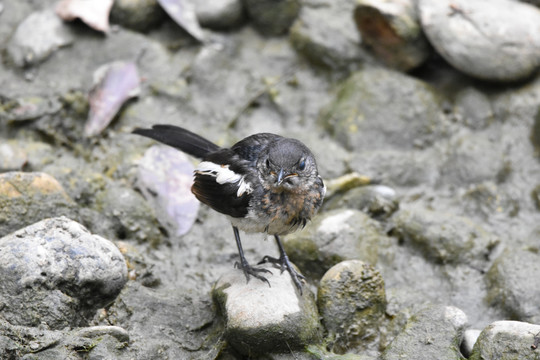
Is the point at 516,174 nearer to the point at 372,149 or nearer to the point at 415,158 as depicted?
the point at 415,158

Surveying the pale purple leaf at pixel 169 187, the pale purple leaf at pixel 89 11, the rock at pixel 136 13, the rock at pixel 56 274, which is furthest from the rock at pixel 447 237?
the pale purple leaf at pixel 89 11

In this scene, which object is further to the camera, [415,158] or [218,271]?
[415,158]

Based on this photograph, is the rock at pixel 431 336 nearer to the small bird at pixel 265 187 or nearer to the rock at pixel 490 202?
the small bird at pixel 265 187

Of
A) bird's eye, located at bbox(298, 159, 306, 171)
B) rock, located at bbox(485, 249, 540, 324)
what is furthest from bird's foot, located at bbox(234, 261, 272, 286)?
rock, located at bbox(485, 249, 540, 324)

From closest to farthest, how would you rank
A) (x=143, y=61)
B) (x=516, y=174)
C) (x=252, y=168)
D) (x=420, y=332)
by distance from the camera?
1. (x=420, y=332)
2. (x=252, y=168)
3. (x=516, y=174)
4. (x=143, y=61)

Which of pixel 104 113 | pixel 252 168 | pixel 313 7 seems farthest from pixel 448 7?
pixel 104 113

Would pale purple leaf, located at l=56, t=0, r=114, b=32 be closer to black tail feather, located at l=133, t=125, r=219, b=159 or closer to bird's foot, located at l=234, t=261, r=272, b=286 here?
black tail feather, located at l=133, t=125, r=219, b=159
